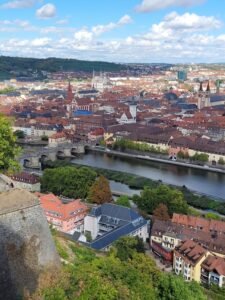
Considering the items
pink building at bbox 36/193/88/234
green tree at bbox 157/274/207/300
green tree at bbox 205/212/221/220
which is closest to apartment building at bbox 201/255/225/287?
green tree at bbox 205/212/221/220

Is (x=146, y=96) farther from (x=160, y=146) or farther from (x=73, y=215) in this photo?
(x=73, y=215)

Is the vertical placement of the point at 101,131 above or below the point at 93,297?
below

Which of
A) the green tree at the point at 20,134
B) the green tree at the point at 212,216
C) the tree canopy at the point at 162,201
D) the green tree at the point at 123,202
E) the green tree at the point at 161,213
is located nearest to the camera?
the green tree at the point at 161,213

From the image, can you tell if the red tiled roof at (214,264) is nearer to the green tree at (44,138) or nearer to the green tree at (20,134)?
the green tree at (44,138)

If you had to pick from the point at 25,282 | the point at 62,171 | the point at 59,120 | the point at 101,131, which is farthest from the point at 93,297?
the point at 59,120

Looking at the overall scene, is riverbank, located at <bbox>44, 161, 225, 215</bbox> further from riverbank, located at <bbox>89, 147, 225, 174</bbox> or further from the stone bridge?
riverbank, located at <bbox>89, 147, 225, 174</bbox>

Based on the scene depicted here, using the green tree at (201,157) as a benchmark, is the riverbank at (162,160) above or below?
below

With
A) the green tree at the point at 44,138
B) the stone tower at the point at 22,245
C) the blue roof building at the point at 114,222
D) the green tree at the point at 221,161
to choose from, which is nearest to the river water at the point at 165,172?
the green tree at the point at 221,161
